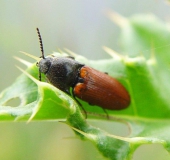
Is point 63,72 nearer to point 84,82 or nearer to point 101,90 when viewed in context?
point 84,82

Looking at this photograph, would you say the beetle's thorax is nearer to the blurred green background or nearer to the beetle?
the beetle

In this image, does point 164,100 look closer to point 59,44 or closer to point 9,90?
point 9,90

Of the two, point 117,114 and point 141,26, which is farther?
point 141,26

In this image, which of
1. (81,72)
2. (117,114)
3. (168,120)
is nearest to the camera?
(168,120)

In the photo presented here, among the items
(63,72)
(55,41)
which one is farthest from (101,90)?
(55,41)

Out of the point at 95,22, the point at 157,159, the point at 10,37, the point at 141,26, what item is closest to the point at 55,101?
the point at 141,26

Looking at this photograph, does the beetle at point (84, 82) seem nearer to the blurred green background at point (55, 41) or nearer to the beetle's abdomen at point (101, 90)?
the beetle's abdomen at point (101, 90)

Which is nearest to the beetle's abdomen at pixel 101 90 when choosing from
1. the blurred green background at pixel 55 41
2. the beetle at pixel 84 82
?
the beetle at pixel 84 82

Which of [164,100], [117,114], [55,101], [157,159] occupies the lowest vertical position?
[157,159]
